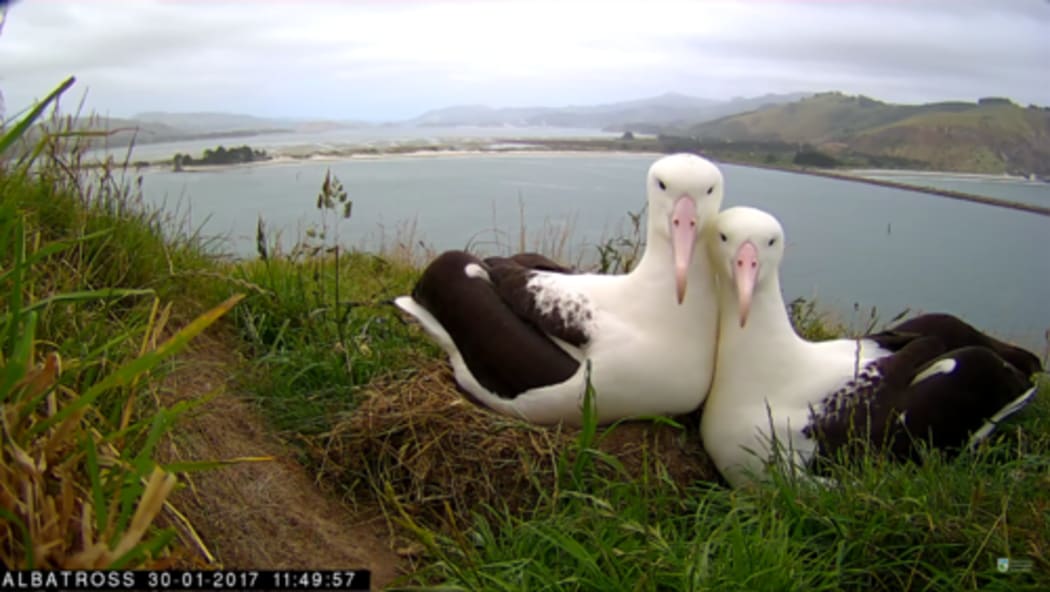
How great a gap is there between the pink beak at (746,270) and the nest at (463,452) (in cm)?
59

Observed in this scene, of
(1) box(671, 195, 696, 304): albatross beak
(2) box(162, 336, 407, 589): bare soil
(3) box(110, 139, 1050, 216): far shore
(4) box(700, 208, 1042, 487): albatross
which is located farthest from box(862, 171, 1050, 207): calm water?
(2) box(162, 336, 407, 589): bare soil

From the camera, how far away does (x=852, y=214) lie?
3852mm

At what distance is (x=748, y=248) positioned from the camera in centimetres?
286

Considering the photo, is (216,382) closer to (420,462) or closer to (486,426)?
(420,462)

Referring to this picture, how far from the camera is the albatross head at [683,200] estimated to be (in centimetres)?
283

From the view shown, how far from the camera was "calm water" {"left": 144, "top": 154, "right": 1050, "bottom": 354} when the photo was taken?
3.36m

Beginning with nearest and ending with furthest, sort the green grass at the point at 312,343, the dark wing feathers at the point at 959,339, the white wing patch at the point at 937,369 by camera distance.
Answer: the white wing patch at the point at 937,369 → the green grass at the point at 312,343 → the dark wing feathers at the point at 959,339

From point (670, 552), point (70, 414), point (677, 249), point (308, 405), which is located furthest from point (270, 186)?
point (670, 552)

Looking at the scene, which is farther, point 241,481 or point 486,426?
point 486,426

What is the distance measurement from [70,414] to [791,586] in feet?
5.37

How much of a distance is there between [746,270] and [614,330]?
20.4 inches
